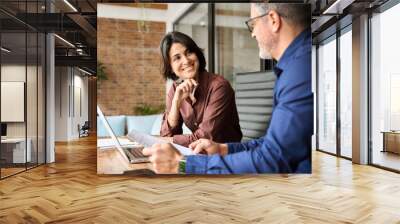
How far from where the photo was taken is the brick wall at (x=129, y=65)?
498cm

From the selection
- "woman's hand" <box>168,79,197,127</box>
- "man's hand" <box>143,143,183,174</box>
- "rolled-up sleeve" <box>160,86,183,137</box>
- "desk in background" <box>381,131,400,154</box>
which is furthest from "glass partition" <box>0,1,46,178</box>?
"desk in background" <box>381,131,400,154</box>

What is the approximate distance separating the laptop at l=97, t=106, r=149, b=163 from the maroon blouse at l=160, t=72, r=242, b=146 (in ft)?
1.51

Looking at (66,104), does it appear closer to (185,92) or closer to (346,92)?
(346,92)

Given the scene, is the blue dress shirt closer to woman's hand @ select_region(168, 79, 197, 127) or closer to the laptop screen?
woman's hand @ select_region(168, 79, 197, 127)

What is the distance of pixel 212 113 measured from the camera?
193 inches

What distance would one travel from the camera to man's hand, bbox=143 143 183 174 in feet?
16.2

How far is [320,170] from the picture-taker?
662 cm

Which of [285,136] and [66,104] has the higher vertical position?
[66,104]

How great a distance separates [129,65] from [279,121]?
6.48ft

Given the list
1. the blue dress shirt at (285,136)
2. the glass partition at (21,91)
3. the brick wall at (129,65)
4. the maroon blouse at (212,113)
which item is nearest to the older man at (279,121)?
the blue dress shirt at (285,136)

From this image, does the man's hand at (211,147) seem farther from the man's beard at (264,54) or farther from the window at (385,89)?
the window at (385,89)

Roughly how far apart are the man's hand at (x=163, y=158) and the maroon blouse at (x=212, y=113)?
6.1 inches

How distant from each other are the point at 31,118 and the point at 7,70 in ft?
3.69

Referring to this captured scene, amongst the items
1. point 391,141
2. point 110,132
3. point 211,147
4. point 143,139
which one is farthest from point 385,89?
point 110,132
